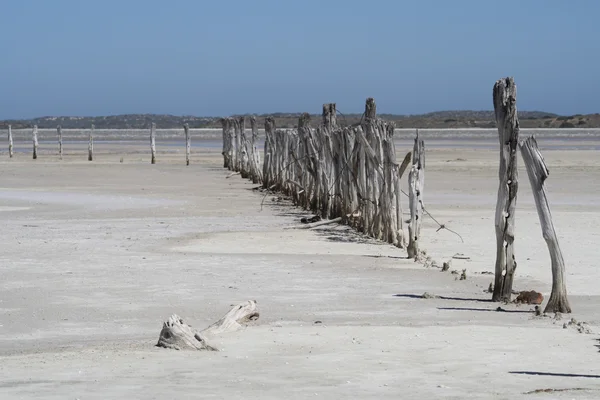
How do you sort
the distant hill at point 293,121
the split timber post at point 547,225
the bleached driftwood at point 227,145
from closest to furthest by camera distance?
the split timber post at point 547,225 < the bleached driftwood at point 227,145 < the distant hill at point 293,121

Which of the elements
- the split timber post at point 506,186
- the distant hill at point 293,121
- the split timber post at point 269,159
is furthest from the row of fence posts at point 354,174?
the distant hill at point 293,121

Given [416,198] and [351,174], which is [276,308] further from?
[351,174]

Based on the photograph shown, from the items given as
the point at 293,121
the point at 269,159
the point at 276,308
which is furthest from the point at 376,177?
the point at 293,121

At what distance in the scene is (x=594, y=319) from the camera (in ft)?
27.2

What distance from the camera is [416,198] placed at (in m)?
12.3

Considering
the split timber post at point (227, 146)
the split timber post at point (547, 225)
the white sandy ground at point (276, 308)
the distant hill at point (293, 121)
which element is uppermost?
the split timber post at point (547, 225)

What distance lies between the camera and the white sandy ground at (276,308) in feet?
20.1

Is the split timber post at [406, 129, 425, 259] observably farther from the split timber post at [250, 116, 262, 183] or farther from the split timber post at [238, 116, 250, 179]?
the split timber post at [238, 116, 250, 179]

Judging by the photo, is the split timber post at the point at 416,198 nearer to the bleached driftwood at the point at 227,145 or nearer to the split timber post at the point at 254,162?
the split timber post at the point at 254,162

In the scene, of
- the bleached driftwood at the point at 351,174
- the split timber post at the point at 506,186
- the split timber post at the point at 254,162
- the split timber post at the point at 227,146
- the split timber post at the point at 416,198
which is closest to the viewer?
the split timber post at the point at 506,186

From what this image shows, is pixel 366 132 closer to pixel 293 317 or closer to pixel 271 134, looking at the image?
pixel 293 317

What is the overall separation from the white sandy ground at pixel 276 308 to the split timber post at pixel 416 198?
213 mm

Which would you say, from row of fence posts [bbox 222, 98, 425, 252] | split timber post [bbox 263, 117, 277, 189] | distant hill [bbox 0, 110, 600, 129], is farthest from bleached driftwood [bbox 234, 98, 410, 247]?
distant hill [bbox 0, 110, 600, 129]

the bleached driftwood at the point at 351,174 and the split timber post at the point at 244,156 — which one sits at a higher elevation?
the bleached driftwood at the point at 351,174
